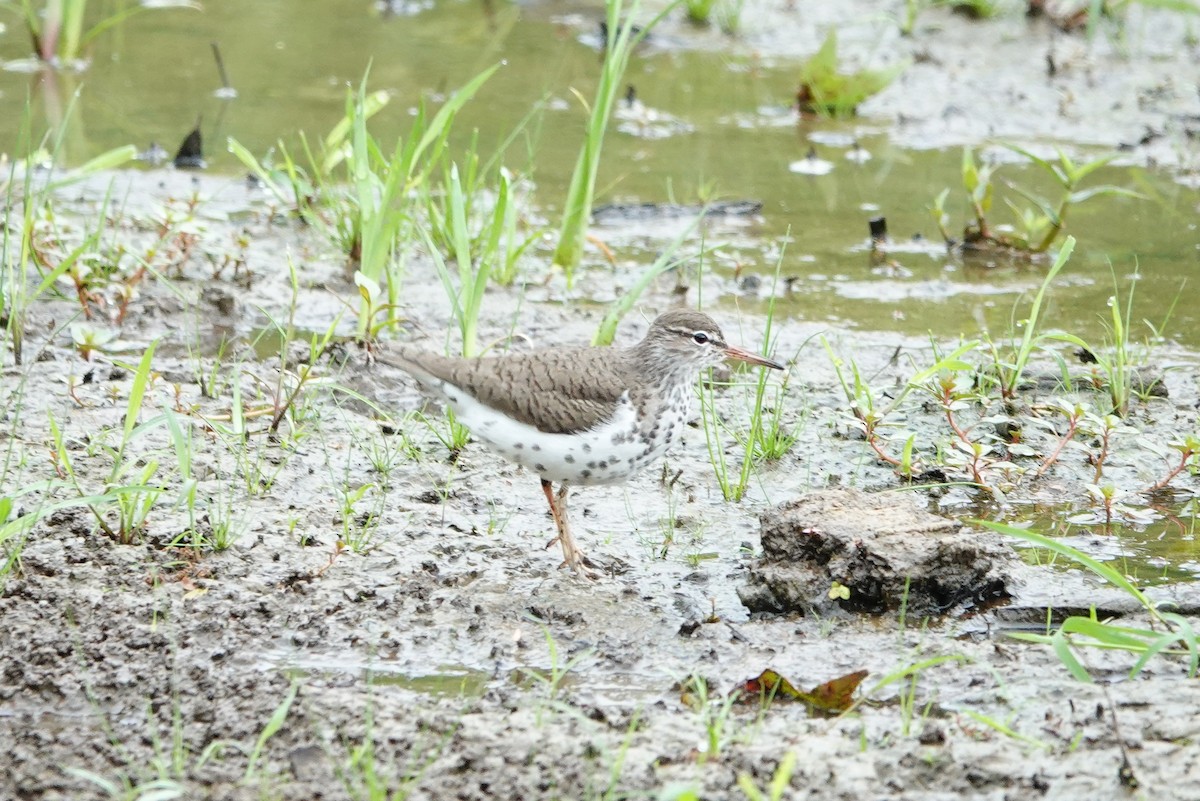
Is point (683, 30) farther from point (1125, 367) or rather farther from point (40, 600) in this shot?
point (40, 600)

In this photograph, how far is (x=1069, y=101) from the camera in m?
10.6

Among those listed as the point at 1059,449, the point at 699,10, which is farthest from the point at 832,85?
the point at 1059,449

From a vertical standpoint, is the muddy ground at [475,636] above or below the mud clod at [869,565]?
below

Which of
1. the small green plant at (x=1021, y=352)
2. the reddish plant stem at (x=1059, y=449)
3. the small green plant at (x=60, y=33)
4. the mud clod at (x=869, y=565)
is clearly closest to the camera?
the mud clod at (x=869, y=565)

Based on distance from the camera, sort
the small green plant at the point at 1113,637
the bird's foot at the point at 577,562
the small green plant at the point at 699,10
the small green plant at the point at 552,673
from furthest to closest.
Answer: the small green plant at the point at 699,10, the bird's foot at the point at 577,562, the small green plant at the point at 552,673, the small green plant at the point at 1113,637

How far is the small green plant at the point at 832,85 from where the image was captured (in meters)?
10.4

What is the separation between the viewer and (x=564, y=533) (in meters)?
5.15

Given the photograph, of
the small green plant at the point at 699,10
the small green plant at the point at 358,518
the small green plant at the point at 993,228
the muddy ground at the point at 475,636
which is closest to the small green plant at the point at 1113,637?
the muddy ground at the point at 475,636

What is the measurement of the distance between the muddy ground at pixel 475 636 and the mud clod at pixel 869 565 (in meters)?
0.06

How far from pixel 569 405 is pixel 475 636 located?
0.98m

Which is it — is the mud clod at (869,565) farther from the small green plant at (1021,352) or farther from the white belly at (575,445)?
the small green plant at (1021,352)

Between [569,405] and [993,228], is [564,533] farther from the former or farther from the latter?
[993,228]

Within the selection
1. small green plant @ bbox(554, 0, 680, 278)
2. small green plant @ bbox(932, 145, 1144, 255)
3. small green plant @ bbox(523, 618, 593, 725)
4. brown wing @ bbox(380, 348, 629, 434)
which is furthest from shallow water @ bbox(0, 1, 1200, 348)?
small green plant @ bbox(523, 618, 593, 725)

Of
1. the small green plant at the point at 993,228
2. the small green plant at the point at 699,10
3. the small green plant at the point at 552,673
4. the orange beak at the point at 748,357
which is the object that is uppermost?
the small green plant at the point at 699,10
